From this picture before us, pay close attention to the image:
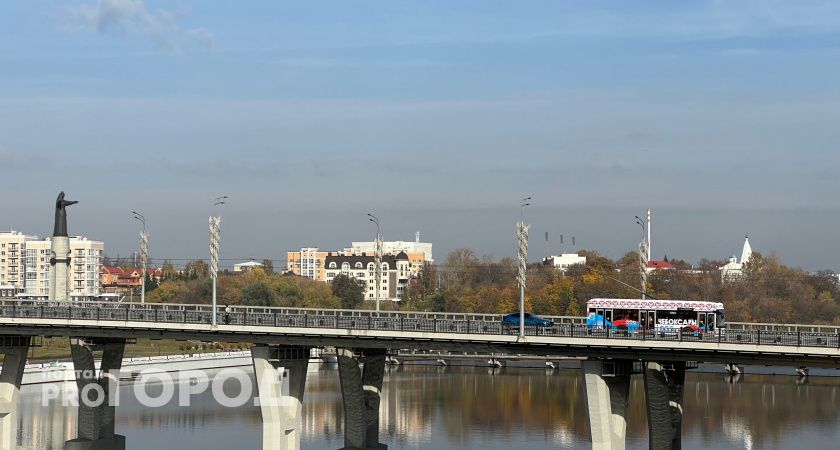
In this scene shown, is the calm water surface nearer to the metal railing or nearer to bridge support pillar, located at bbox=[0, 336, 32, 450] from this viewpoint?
bridge support pillar, located at bbox=[0, 336, 32, 450]

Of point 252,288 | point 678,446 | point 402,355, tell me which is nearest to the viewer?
point 678,446

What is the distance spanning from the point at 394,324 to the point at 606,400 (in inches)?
529

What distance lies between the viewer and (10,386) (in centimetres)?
8569

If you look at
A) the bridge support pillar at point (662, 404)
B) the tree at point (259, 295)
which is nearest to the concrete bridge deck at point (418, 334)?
the bridge support pillar at point (662, 404)

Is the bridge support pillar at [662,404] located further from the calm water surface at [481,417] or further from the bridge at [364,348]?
the calm water surface at [481,417]

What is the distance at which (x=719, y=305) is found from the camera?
267 ft

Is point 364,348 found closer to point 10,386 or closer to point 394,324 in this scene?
point 394,324

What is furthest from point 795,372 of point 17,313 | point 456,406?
point 17,313

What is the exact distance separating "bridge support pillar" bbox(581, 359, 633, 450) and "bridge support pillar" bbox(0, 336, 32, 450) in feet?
128

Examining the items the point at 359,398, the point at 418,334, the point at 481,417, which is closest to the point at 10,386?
the point at 359,398

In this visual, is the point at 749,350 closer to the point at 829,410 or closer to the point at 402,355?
the point at 829,410

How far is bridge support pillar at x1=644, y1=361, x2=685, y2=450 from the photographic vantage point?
73375 mm

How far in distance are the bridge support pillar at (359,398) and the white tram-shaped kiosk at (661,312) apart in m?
14.8

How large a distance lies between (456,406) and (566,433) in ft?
61.8
